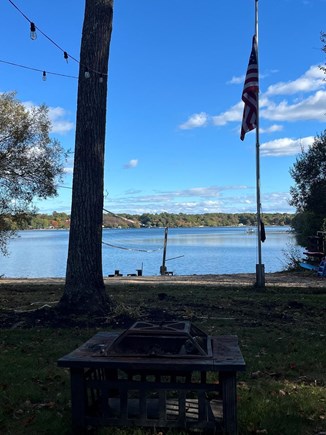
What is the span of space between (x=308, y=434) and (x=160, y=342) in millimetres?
1302

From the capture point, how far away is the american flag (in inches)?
541

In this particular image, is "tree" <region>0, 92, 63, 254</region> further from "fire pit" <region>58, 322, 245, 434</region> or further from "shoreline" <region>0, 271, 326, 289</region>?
"fire pit" <region>58, 322, 245, 434</region>

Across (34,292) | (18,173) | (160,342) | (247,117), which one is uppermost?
(247,117)

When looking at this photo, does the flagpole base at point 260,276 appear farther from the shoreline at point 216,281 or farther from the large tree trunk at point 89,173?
the large tree trunk at point 89,173

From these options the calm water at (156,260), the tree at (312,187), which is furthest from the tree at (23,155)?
the tree at (312,187)

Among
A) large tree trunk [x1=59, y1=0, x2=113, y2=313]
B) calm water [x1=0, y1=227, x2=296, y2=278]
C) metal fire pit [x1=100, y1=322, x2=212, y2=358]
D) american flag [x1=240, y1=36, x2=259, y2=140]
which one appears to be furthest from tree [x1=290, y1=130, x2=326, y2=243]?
metal fire pit [x1=100, y1=322, x2=212, y2=358]

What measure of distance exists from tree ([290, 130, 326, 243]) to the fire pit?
20707 millimetres

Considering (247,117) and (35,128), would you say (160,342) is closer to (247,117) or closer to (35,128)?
(247,117)

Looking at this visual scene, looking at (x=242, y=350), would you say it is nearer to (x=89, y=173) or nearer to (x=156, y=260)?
(x=89, y=173)

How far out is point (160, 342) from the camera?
3.79 meters

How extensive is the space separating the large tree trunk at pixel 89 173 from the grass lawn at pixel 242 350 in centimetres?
69

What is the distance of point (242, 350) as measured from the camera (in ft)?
20.9

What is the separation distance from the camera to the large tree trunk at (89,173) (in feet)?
28.8

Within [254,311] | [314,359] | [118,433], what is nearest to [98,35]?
[254,311]
